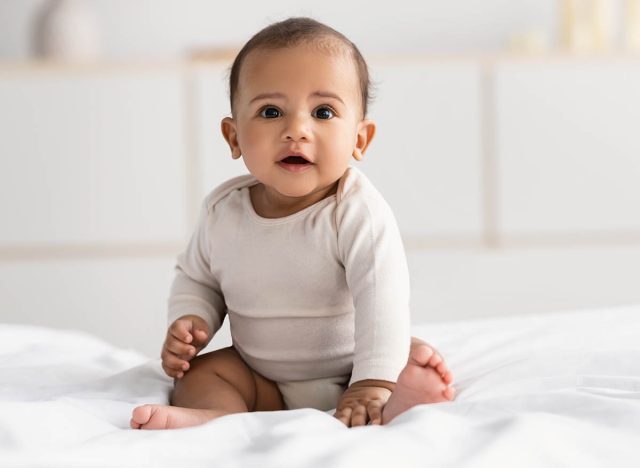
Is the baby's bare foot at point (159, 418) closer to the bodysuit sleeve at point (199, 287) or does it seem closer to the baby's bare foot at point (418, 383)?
the baby's bare foot at point (418, 383)

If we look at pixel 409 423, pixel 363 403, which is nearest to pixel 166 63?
pixel 363 403

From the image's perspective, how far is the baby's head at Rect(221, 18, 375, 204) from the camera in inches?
46.6

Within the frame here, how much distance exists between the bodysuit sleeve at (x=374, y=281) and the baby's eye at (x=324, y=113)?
9 centimetres

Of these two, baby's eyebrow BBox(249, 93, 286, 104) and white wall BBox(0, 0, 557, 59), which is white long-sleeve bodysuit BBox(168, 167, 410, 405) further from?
white wall BBox(0, 0, 557, 59)

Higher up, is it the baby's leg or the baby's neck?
the baby's neck

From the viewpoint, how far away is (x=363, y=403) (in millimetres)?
1088

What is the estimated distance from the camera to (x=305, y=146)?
1188 mm

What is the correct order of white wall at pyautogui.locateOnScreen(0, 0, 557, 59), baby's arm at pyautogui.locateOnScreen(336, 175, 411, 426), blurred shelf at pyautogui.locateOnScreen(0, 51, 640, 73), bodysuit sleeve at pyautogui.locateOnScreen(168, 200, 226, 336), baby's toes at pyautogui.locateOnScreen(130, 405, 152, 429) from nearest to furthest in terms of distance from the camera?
baby's toes at pyautogui.locateOnScreen(130, 405, 152, 429) → baby's arm at pyautogui.locateOnScreen(336, 175, 411, 426) → bodysuit sleeve at pyautogui.locateOnScreen(168, 200, 226, 336) → blurred shelf at pyautogui.locateOnScreen(0, 51, 640, 73) → white wall at pyautogui.locateOnScreen(0, 0, 557, 59)

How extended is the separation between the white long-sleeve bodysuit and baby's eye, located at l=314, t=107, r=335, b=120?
0.30 feet

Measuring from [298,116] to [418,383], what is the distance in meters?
0.34

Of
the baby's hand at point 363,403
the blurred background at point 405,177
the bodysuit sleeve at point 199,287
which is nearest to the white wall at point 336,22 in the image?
the blurred background at point 405,177

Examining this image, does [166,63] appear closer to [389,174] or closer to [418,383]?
[389,174]

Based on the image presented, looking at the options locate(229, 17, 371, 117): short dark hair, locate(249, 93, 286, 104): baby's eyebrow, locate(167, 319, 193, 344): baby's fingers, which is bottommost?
locate(167, 319, 193, 344): baby's fingers

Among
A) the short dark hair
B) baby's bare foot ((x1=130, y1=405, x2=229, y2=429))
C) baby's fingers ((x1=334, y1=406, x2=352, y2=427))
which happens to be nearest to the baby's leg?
baby's bare foot ((x1=130, y1=405, x2=229, y2=429))
